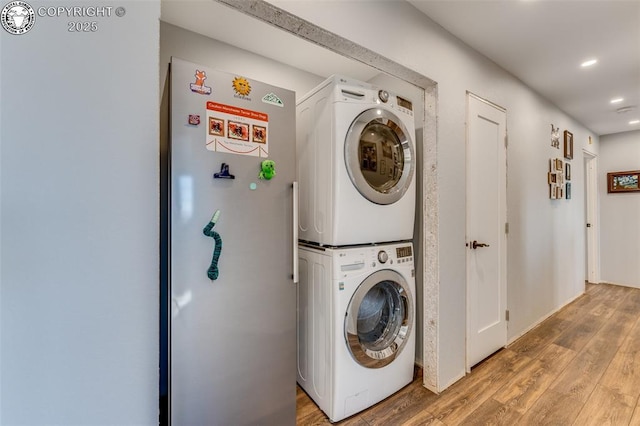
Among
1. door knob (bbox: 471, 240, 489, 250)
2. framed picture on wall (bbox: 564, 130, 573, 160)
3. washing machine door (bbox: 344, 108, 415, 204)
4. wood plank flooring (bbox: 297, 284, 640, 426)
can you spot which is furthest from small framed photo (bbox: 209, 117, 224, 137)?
framed picture on wall (bbox: 564, 130, 573, 160)

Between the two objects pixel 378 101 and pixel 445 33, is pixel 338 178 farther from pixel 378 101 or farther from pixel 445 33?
pixel 445 33

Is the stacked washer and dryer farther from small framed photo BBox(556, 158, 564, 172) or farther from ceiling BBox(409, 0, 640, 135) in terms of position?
small framed photo BBox(556, 158, 564, 172)

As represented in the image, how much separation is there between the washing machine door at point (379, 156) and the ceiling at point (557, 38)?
762 mm

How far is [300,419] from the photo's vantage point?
1584 millimetres

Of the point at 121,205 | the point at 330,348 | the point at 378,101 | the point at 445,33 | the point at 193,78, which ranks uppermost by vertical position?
the point at 445,33

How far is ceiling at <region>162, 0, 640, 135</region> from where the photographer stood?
167 cm

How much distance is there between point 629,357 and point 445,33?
119 inches

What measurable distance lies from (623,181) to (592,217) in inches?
26.5

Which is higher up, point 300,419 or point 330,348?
point 330,348

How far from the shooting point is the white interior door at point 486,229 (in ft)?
6.88

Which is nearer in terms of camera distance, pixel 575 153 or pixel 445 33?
pixel 445 33

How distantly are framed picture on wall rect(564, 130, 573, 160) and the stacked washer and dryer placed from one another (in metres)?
2.93

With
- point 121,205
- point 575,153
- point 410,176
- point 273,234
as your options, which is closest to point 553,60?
point 410,176

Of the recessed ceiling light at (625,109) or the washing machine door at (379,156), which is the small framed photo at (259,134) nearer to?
the washing machine door at (379,156)
